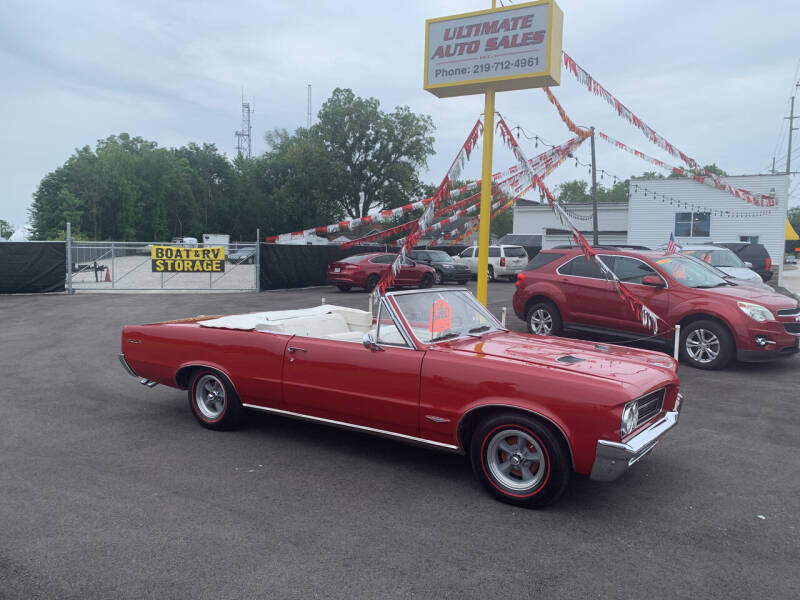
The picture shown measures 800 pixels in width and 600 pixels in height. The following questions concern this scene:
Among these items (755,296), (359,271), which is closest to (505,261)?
(359,271)

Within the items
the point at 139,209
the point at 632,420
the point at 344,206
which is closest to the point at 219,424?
the point at 632,420

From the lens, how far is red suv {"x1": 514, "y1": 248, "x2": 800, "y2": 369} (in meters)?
8.52

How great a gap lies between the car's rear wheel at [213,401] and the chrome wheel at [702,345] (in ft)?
22.1

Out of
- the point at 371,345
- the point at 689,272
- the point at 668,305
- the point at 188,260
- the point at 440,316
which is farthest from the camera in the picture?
the point at 188,260

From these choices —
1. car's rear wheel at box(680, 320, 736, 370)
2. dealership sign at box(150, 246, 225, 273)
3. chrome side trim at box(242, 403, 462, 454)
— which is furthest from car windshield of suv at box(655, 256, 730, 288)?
dealership sign at box(150, 246, 225, 273)

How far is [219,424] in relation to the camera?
18.6ft

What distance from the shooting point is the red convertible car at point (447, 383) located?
3896 mm

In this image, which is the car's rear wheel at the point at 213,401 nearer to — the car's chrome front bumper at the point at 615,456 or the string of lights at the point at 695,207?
the car's chrome front bumper at the point at 615,456

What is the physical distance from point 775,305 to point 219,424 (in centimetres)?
769

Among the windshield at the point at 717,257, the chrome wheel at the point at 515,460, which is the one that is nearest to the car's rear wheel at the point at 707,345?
the chrome wheel at the point at 515,460

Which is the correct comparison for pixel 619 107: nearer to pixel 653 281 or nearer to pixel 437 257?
pixel 653 281

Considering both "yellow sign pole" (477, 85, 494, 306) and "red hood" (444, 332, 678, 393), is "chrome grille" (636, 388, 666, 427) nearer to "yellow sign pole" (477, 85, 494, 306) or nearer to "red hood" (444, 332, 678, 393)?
"red hood" (444, 332, 678, 393)

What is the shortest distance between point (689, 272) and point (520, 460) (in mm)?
6880

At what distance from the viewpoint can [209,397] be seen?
5.82 meters
